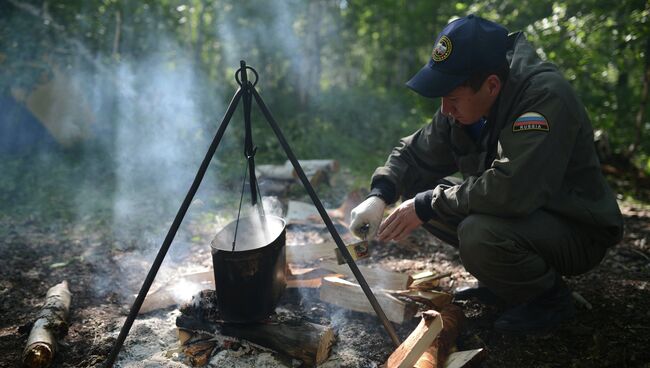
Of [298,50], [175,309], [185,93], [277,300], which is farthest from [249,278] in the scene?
[298,50]

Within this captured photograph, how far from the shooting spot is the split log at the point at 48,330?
7.93ft

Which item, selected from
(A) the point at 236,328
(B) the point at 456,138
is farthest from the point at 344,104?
(A) the point at 236,328

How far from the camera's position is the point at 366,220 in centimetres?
276

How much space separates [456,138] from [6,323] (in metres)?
3.18

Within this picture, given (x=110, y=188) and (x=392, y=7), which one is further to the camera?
(x=392, y=7)

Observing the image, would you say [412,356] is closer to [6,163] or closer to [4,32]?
[6,163]

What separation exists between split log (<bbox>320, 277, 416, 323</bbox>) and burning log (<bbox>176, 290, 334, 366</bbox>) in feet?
0.99

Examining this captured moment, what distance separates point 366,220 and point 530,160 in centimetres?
101

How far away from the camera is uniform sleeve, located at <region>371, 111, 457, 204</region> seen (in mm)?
3029

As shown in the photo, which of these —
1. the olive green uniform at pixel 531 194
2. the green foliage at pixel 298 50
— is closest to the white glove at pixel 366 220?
the olive green uniform at pixel 531 194

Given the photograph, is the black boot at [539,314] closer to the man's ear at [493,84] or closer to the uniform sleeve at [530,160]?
the uniform sleeve at [530,160]

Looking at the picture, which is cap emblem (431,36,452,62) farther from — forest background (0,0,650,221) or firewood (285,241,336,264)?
forest background (0,0,650,221)

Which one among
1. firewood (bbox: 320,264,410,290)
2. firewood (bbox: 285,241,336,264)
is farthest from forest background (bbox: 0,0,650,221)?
firewood (bbox: 320,264,410,290)

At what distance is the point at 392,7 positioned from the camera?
51.9 feet
